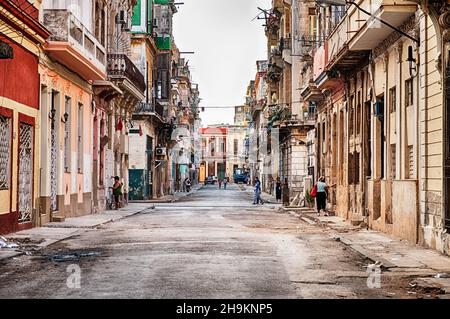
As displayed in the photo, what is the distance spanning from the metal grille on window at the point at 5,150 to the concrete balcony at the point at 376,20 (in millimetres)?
9065

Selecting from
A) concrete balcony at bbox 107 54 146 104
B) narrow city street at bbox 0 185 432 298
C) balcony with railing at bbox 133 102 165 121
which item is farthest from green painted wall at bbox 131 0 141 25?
narrow city street at bbox 0 185 432 298

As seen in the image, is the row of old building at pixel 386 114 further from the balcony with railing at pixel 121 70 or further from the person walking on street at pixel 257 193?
the balcony with railing at pixel 121 70

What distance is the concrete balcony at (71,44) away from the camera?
931 inches

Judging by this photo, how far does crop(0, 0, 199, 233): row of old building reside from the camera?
20.1m

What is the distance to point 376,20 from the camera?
64.6 ft

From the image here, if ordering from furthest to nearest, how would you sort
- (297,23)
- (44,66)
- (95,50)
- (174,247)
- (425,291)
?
(297,23) → (95,50) → (44,66) → (174,247) → (425,291)

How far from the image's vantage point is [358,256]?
15.4 metres

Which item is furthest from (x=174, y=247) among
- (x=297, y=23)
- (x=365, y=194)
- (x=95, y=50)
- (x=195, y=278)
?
(x=297, y=23)

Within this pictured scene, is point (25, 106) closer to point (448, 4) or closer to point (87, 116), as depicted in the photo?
point (87, 116)

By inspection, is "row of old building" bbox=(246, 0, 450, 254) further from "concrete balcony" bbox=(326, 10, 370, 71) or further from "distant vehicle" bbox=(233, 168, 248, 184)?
"distant vehicle" bbox=(233, 168, 248, 184)

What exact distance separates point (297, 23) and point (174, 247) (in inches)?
1388

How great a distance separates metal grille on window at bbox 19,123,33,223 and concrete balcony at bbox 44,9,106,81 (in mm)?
2761

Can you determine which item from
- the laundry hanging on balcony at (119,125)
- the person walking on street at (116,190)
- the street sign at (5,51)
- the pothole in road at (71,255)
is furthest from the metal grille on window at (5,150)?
the laundry hanging on balcony at (119,125)

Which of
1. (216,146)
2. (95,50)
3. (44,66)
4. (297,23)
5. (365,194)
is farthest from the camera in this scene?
(216,146)
